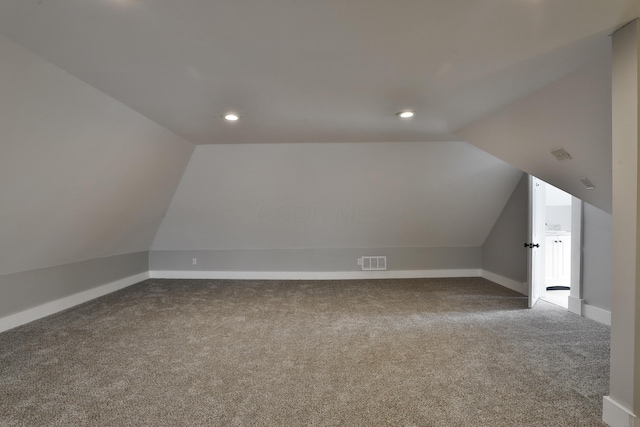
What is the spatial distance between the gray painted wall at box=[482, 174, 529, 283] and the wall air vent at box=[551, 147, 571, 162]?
181cm

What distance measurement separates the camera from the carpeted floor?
2.06 m

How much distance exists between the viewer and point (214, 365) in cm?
269

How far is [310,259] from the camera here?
5.96 metres

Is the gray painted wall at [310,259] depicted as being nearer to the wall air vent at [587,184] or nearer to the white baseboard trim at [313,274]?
the white baseboard trim at [313,274]

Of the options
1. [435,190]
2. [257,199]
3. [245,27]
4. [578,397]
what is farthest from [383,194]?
[245,27]

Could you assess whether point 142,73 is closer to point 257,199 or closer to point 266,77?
point 266,77

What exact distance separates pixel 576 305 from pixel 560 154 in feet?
7.15

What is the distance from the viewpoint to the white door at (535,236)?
4.06 m

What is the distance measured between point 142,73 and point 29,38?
61cm

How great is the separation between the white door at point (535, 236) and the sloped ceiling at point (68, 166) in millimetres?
4558

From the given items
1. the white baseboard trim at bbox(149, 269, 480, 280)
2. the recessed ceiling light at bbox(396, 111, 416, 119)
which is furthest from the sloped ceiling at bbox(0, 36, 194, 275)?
the recessed ceiling light at bbox(396, 111, 416, 119)

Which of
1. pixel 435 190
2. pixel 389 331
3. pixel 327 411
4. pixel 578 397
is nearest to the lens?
pixel 327 411

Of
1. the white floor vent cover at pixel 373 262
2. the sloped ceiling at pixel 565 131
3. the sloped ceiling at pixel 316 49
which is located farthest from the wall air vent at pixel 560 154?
the white floor vent cover at pixel 373 262

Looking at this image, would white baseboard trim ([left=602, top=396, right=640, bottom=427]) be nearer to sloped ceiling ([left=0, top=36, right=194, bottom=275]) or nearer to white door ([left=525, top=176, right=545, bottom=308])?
white door ([left=525, top=176, right=545, bottom=308])
